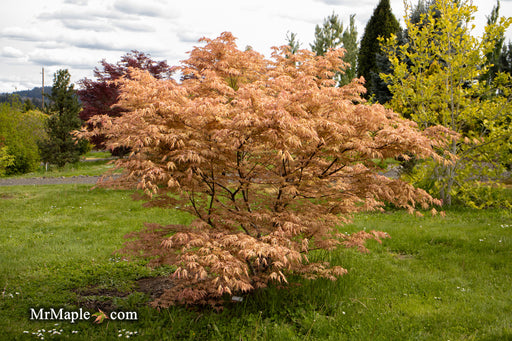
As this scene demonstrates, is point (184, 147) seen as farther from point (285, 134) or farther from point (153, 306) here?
point (153, 306)

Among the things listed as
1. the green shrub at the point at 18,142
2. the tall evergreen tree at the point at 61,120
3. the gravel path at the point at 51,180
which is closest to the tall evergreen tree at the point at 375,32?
the gravel path at the point at 51,180

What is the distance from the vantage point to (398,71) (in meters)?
10.1

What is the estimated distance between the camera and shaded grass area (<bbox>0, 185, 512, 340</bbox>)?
4.52 metres

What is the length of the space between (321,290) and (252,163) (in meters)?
2.04

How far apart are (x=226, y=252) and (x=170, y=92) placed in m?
1.90

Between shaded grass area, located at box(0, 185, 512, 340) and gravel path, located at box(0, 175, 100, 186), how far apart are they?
661cm

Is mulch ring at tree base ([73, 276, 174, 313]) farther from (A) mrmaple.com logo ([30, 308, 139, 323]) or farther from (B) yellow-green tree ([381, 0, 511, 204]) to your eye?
(B) yellow-green tree ([381, 0, 511, 204])

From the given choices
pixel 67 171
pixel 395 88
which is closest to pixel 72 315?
pixel 395 88

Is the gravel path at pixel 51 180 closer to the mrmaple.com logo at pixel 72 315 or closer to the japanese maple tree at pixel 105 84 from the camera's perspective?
the japanese maple tree at pixel 105 84

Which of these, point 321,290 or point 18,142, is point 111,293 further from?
point 18,142

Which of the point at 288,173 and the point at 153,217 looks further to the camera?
the point at 153,217

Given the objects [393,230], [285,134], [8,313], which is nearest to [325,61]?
[285,134]

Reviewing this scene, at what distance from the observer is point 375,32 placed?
19.8 meters

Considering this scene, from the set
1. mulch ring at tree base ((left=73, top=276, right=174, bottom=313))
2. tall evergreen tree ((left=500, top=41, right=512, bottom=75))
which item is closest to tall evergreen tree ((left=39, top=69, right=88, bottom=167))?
mulch ring at tree base ((left=73, top=276, right=174, bottom=313))
